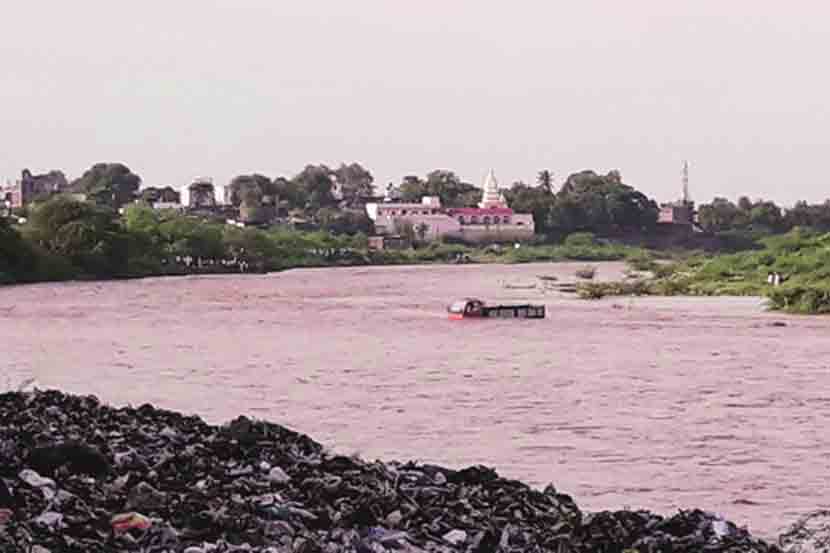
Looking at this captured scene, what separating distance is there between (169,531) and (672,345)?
1976cm

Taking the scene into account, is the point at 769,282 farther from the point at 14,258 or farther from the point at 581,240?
the point at 581,240

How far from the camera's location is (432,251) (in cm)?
9300

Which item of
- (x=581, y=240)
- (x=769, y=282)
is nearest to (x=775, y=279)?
(x=769, y=282)

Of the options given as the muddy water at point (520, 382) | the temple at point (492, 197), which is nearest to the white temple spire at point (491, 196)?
the temple at point (492, 197)

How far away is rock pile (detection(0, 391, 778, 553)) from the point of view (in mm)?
6102

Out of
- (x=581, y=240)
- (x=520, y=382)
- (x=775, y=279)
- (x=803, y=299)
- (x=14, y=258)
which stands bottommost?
(x=520, y=382)

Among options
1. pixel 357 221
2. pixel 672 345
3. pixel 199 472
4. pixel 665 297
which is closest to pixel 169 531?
pixel 199 472

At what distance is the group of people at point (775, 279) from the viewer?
134 ft

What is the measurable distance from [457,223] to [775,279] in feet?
220

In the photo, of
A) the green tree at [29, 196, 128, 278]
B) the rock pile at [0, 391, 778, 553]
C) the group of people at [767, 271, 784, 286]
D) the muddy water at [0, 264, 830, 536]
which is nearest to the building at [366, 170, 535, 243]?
the green tree at [29, 196, 128, 278]

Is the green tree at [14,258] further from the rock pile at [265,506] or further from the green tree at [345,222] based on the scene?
the green tree at [345,222]

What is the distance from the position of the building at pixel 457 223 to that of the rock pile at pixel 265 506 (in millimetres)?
93553

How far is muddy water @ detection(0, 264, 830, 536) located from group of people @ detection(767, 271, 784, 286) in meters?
2.74

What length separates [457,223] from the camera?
108 metres
